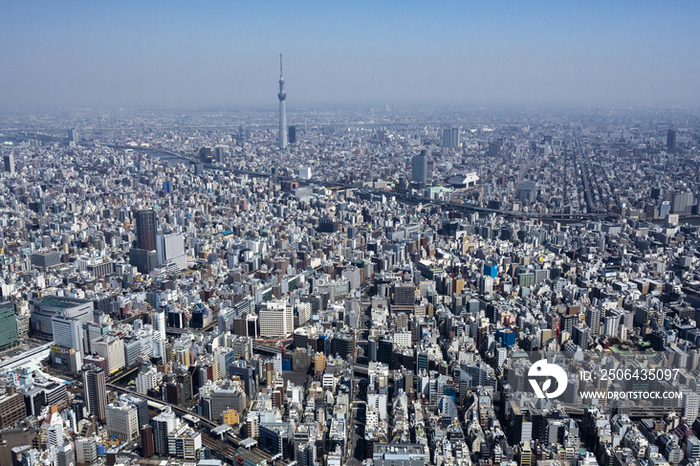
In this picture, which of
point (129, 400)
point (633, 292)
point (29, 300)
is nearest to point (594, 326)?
point (633, 292)

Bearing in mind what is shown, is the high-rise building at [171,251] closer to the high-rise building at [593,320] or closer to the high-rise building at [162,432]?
the high-rise building at [162,432]

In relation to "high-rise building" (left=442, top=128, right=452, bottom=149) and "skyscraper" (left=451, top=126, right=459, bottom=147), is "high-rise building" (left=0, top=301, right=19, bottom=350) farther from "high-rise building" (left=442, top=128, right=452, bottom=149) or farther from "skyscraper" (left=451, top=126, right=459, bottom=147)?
"skyscraper" (left=451, top=126, right=459, bottom=147)

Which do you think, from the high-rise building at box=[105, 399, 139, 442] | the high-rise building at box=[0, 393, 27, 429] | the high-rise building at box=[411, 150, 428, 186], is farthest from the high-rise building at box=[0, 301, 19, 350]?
the high-rise building at box=[411, 150, 428, 186]

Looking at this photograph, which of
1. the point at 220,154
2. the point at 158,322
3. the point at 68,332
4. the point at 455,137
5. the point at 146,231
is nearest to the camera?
the point at 68,332

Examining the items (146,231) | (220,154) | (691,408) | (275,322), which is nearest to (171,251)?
(146,231)

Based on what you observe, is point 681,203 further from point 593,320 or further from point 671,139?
point 593,320

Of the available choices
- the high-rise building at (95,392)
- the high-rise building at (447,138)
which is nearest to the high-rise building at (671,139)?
the high-rise building at (447,138)

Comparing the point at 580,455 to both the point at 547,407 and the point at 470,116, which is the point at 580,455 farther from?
the point at 470,116
